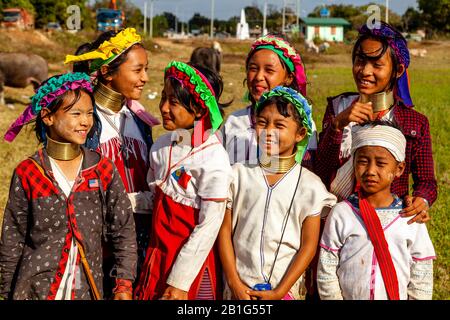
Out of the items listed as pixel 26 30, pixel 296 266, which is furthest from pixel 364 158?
pixel 26 30

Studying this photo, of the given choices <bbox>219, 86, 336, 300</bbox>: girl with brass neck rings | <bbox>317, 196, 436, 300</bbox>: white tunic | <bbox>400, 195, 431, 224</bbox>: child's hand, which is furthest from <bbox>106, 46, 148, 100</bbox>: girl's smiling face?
<bbox>400, 195, 431, 224</bbox>: child's hand

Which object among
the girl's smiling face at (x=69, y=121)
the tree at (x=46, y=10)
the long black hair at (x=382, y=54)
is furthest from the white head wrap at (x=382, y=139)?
the tree at (x=46, y=10)

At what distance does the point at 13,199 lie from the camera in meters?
2.55

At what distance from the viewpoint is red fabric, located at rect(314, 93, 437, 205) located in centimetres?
281

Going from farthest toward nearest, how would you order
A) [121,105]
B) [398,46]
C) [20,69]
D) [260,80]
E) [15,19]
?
1. [15,19]
2. [20,69]
3. [121,105]
4. [260,80]
5. [398,46]

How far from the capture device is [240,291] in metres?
2.61

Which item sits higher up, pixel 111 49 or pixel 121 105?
pixel 111 49

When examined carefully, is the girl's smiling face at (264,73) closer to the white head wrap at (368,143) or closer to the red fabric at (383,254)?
the white head wrap at (368,143)

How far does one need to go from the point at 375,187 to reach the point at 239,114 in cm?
89

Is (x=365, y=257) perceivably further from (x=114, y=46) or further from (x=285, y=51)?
(x=114, y=46)

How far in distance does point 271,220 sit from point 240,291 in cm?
35

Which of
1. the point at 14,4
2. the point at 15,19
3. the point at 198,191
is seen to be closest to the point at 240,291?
the point at 198,191

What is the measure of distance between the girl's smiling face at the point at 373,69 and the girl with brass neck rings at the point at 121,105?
3.79ft
